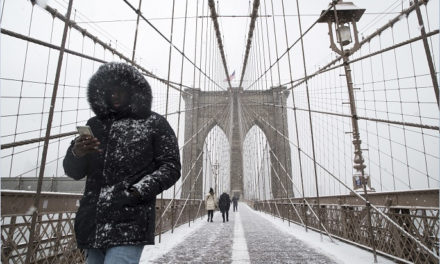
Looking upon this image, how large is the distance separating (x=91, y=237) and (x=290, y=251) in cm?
257

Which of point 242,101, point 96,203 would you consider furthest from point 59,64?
point 242,101

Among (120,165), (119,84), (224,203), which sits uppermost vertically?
(119,84)

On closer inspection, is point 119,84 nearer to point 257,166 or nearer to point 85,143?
point 85,143

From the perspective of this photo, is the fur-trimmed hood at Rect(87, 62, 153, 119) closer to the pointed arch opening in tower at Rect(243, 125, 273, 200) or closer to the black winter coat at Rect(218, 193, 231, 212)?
the black winter coat at Rect(218, 193, 231, 212)

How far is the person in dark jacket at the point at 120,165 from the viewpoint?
1.08m

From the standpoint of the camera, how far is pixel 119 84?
127 centimetres

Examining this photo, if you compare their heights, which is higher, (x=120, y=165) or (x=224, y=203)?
(x=120, y=165)

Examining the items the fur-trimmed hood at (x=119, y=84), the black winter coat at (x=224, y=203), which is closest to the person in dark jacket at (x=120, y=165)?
the fur-trimmed hood at (x=119, y=84)

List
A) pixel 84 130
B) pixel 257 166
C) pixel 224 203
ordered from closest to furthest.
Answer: pixel 84 130 → pixel 224 203 → pixel 257 166

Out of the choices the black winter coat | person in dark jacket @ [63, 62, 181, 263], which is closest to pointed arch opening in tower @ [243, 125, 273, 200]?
the black winter coat

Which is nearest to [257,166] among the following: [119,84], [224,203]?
[224,203]

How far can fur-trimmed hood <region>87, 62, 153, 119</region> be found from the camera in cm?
127

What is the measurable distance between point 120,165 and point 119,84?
1.16ft

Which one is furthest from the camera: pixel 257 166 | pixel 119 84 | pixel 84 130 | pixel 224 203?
pixel 257 166
